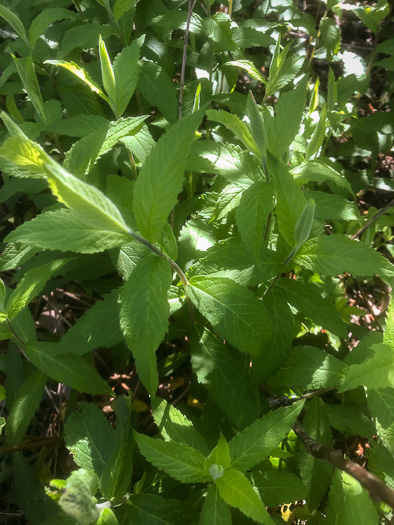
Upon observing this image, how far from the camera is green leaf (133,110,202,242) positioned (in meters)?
1.01

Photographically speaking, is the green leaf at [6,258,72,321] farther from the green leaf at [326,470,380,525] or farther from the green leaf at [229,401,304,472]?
the green leaf at [326,470,380,525]

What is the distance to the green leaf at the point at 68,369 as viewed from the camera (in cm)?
152

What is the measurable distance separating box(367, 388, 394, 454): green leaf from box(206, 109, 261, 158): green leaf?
0.81 meters

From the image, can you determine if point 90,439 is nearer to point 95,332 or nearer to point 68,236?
point 95,332

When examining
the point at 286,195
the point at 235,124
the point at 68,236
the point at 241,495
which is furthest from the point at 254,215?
the point at 241,495

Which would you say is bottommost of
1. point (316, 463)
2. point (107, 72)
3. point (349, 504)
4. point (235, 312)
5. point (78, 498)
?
point (316, 463)

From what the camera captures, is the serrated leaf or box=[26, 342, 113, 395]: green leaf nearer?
the serrated leaf

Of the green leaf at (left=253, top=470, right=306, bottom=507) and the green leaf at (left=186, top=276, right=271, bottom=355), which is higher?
the green leaf at (left=186, top=276, right=271, bottom=355)

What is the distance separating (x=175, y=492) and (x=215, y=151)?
1.21 metres

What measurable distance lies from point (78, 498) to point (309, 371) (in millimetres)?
833

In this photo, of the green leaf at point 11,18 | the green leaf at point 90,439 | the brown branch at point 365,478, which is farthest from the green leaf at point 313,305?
the green leaf at point 11,18

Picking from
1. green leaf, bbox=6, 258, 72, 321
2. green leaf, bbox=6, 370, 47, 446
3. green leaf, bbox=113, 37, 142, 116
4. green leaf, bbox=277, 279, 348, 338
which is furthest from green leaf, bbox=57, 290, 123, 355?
green leaf, bbox=113, 37, 142, 116

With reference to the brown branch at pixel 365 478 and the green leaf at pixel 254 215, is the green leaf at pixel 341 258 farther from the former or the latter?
the brown branch at pixel 365 478

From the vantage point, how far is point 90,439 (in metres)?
1.49
